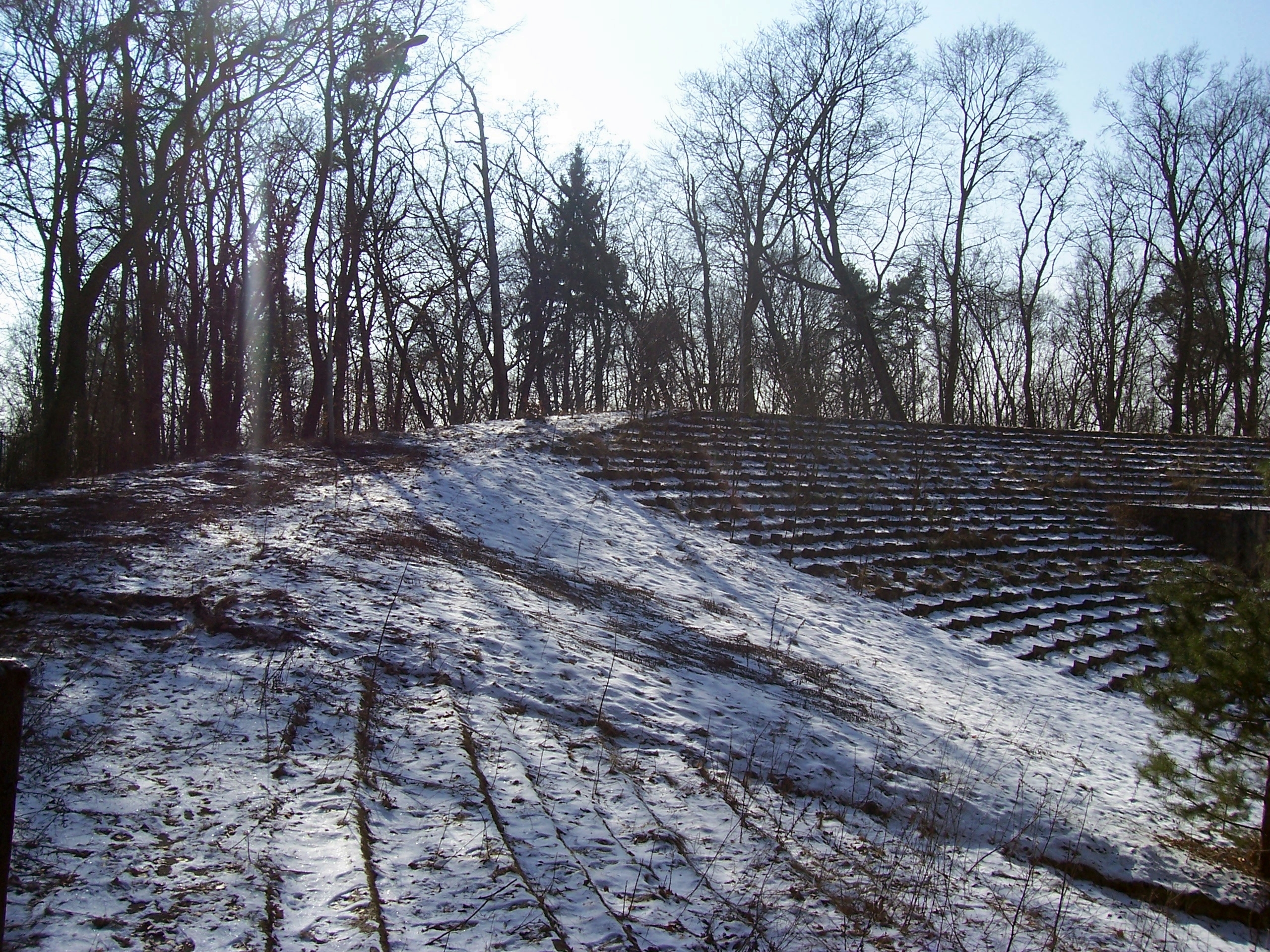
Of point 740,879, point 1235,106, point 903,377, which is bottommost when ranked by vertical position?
point 740,879

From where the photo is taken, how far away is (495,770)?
3.66m

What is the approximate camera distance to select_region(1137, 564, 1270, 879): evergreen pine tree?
15.3 feet

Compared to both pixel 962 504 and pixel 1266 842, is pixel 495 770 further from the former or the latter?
pixel 962 504

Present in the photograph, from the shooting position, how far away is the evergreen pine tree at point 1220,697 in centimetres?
465

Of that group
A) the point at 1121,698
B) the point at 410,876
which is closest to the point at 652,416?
the point at 1121,698

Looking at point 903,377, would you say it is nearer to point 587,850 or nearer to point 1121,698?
point 1121,698

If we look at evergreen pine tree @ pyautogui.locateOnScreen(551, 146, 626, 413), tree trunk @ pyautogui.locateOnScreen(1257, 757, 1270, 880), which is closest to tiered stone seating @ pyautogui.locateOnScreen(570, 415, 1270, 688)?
tree trunk @ pyautogui.locateOnScreen(1257, 757, 1270, 880)

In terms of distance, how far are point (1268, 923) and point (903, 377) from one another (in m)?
28.0

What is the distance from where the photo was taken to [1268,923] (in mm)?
4066


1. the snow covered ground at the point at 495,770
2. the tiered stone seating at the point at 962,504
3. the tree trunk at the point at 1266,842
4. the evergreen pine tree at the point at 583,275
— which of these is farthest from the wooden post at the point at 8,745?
the evergreen pine tree at the point at 583,275

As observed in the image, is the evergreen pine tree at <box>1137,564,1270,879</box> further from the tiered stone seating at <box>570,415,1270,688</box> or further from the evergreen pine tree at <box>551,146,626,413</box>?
the evergreen pine tree at <box>551,146,626,413</box>

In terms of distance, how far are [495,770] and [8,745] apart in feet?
7.07

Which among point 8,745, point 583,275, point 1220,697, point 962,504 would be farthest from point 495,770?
point 583,275

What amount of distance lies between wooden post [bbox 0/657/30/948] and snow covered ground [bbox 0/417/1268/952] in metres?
0.83
